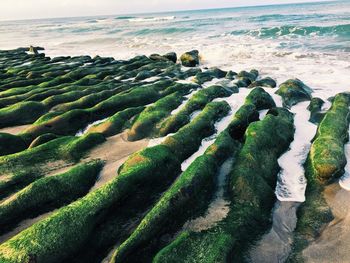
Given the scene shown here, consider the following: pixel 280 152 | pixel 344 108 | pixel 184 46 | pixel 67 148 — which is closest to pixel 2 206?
pixel 67 148

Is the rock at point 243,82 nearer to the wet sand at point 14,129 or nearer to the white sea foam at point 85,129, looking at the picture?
the white sea foam at point 85,129

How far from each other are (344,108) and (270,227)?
4553 mm

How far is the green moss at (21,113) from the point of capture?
316 inches

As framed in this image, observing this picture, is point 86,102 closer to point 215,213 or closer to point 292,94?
point 292,94

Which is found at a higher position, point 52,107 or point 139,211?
point 139,211

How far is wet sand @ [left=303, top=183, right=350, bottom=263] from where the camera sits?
370cm

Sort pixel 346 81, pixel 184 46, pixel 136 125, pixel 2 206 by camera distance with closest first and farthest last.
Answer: pixel 2 206 → pixel 136 125 → pixel 346 81 → pixel 184 46

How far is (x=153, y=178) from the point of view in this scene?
459 cm

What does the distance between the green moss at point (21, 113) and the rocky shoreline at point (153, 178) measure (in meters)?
0.02

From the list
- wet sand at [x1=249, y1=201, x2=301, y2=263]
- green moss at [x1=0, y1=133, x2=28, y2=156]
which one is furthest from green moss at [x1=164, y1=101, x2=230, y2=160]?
green moss at [x1=0, y1=133, x2=28, y2=156]

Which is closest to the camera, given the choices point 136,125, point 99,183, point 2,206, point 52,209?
point 2,206

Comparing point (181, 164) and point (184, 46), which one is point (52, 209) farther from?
point (184, 46)

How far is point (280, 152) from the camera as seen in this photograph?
5848 mm

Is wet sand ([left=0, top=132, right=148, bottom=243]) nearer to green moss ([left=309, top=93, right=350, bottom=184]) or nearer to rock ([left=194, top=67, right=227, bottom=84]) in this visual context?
green moss ([left=309, top=93, right=350, bottom=184])
